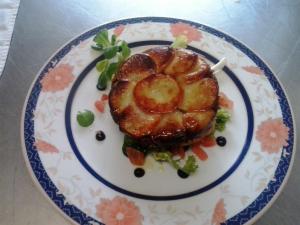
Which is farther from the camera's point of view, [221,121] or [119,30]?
[119,30]

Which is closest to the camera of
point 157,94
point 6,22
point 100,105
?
point 157,94

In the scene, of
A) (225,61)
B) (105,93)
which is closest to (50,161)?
(105,93)

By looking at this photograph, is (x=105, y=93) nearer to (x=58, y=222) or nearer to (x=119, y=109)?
(x=119, y=109)

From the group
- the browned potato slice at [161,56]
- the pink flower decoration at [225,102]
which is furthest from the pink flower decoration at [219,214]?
the browned potato slice at [161,56]

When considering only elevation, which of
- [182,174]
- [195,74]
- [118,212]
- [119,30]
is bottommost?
[118,212]

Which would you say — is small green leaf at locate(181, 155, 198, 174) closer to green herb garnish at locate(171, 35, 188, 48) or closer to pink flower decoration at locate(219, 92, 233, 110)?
pink flower decoration at locate(219, 92, 233, 110)

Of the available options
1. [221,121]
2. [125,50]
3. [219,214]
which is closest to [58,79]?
[125,50]

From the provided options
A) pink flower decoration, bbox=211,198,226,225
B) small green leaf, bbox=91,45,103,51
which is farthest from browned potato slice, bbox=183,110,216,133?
small green leaf, bbox=91,45,103,51

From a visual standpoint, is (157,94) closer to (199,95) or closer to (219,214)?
(199,95)
